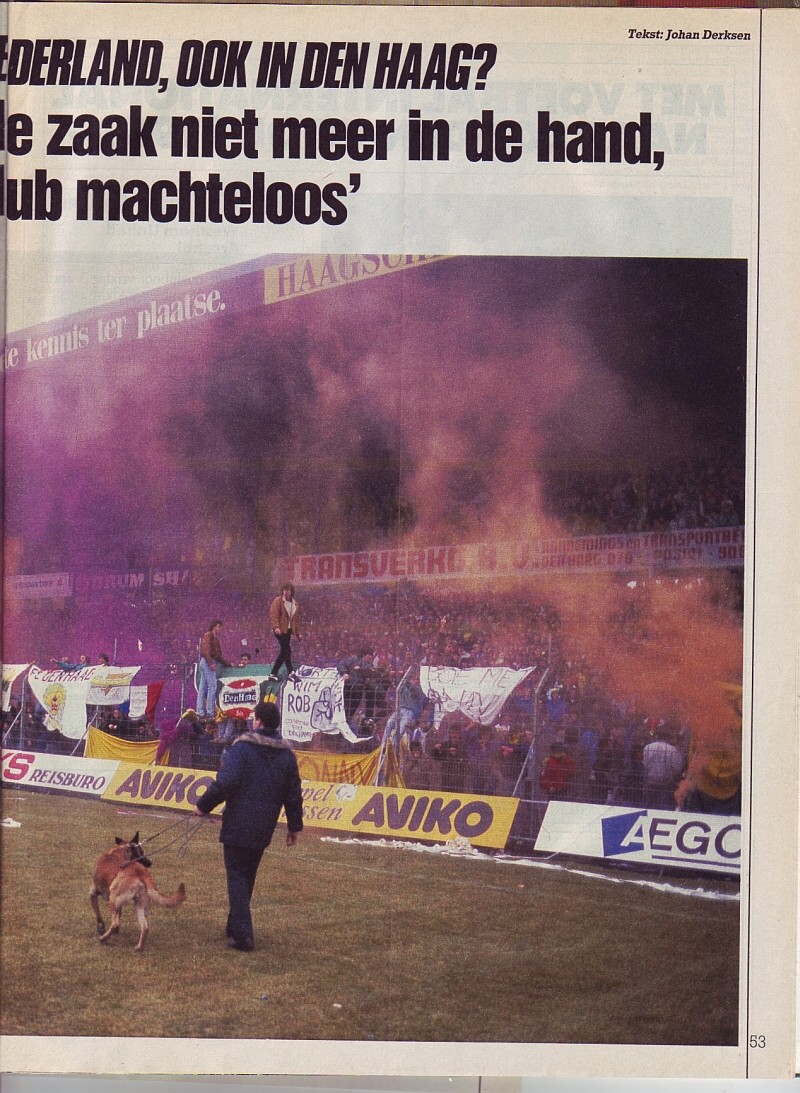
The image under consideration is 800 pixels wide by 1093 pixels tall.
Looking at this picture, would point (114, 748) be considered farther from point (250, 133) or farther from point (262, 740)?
point (250, 133)

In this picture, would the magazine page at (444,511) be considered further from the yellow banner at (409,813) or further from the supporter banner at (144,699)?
the supporter banner at (144,699)

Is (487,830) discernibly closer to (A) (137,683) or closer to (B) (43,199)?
(A) (137,683)

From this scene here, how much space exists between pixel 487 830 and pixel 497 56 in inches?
131

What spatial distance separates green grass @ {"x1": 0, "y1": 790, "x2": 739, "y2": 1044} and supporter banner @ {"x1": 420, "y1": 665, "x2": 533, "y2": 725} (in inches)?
25.2

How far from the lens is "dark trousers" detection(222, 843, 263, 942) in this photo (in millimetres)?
5258

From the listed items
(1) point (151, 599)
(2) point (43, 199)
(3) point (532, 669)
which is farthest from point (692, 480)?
(2) point (43, 199)

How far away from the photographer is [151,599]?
5344 mm

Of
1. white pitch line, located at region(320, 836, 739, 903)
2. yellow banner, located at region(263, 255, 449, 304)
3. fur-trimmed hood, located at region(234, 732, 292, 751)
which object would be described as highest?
yellow banner, located at region(263, 255, 449, 304)

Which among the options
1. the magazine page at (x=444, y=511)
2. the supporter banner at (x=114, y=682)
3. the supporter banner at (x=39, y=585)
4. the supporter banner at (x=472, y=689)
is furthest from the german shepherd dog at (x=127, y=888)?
the supporter banner at (x=472, y=689)

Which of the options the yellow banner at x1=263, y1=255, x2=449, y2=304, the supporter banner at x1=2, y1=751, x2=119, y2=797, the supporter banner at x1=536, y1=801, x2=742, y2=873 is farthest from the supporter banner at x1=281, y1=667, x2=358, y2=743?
the yellow banner at x1=263, y1=255, x2=449, y2=304

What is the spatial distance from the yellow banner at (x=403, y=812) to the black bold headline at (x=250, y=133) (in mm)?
2473

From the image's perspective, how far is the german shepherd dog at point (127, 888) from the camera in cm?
525

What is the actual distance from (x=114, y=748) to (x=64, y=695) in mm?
318

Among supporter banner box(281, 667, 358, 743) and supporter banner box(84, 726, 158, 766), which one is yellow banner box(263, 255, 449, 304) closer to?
supporter banner box(281, 667, 358, 743)
